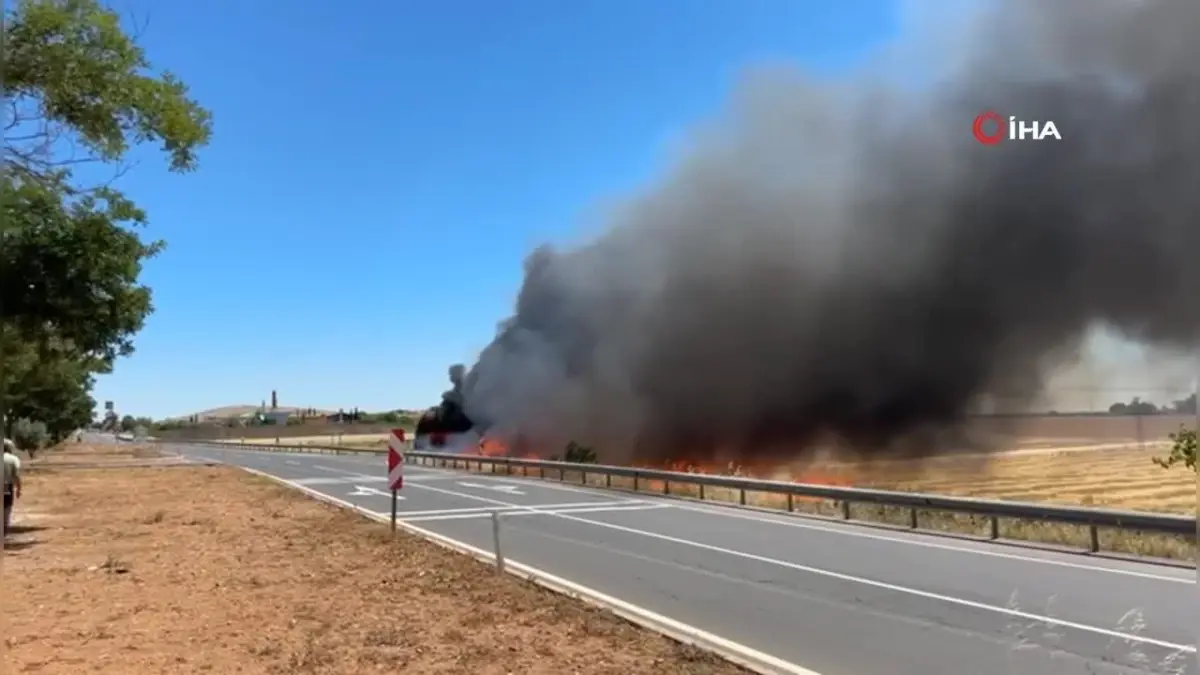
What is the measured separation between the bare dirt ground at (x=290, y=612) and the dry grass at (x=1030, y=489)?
6.98m

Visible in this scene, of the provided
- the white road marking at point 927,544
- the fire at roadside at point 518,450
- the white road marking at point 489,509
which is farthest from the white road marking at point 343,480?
the white road marking at point 927,544

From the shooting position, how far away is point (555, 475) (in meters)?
26.7

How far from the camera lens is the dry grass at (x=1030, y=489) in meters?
11.6

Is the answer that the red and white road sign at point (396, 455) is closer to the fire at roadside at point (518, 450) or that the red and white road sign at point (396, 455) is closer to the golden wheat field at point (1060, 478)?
the fire at roadside at point (518, 450)

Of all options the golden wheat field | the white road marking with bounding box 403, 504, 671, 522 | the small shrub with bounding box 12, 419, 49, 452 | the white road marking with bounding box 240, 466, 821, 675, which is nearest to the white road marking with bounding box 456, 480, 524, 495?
the white road marking with bounding box 403, 504, 671, 522

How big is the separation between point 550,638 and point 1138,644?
3.80 meters

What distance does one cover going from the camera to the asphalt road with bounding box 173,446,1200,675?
586 centimetres

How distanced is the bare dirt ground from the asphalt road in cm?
99

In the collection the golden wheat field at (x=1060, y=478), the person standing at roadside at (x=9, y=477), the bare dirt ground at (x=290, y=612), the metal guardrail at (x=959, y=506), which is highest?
the person standing at roadside at (x=9, y=477)

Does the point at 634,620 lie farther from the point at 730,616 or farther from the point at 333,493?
the point at 333,493

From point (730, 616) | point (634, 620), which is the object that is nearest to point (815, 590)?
point (730, 616)

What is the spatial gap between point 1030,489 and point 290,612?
58.9ft

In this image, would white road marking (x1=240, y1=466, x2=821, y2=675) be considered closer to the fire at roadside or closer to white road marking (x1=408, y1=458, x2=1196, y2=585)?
white road marking (x1=408, y1=458, x2=1196, y2=585)

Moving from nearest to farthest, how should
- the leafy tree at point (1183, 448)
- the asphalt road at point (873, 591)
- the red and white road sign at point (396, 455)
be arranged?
the asphalt road at point (873, 591) < the leafy tree at point (1183, 448) < the red and white road sign at point (396, 455)
